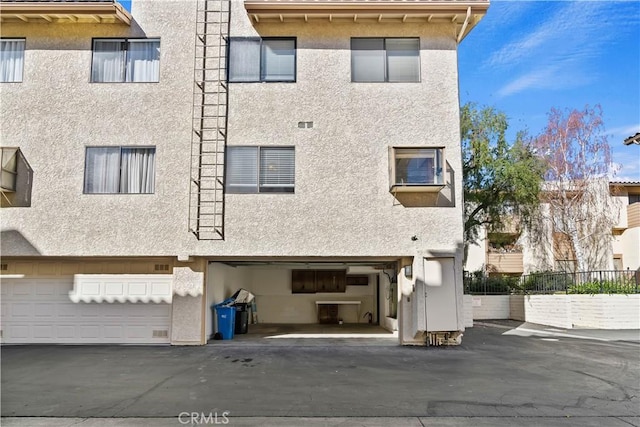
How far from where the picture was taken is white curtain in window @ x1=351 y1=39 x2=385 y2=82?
12.9 metres

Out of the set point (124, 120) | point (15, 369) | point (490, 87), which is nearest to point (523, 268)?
point (490, 87)

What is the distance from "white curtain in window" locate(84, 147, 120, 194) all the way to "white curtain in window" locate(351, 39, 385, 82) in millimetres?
6681

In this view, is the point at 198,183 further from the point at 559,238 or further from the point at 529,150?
the point at 559,238

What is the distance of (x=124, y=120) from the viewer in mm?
12656

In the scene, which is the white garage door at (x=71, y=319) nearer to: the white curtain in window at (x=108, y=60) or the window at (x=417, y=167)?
the white curtain in window at (x=108, y=60)

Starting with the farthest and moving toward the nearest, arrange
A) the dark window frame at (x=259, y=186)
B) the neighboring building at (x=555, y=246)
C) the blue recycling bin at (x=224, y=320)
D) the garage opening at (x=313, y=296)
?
1. the neighboring building at (x=555, y=246)
2. the garage opening at (x=313, y=296)
3. the blue recycling bin at (x=224, y=320)
4. the dark window frame at (x=259, y=186)

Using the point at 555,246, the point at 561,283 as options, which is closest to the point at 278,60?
the point at 561,283

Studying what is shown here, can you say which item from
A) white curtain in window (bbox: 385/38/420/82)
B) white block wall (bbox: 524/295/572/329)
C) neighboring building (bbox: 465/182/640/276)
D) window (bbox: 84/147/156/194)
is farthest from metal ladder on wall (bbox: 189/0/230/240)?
neighboring building (bbox: 465/182/640/276)

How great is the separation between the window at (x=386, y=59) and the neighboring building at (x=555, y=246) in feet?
43.5

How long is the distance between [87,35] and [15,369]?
28.1 ft

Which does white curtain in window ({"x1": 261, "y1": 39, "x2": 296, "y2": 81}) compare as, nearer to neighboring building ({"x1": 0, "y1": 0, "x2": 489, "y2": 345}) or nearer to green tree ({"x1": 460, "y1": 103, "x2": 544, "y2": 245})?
neighboring building ({"x1": 0, "y1": 0, "x2": 489, "y2": 345})

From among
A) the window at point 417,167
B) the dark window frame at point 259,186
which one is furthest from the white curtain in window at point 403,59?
the dark window frame at point 259,186

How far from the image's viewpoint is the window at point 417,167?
1217cm

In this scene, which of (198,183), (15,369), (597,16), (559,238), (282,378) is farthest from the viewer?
(559,238)
